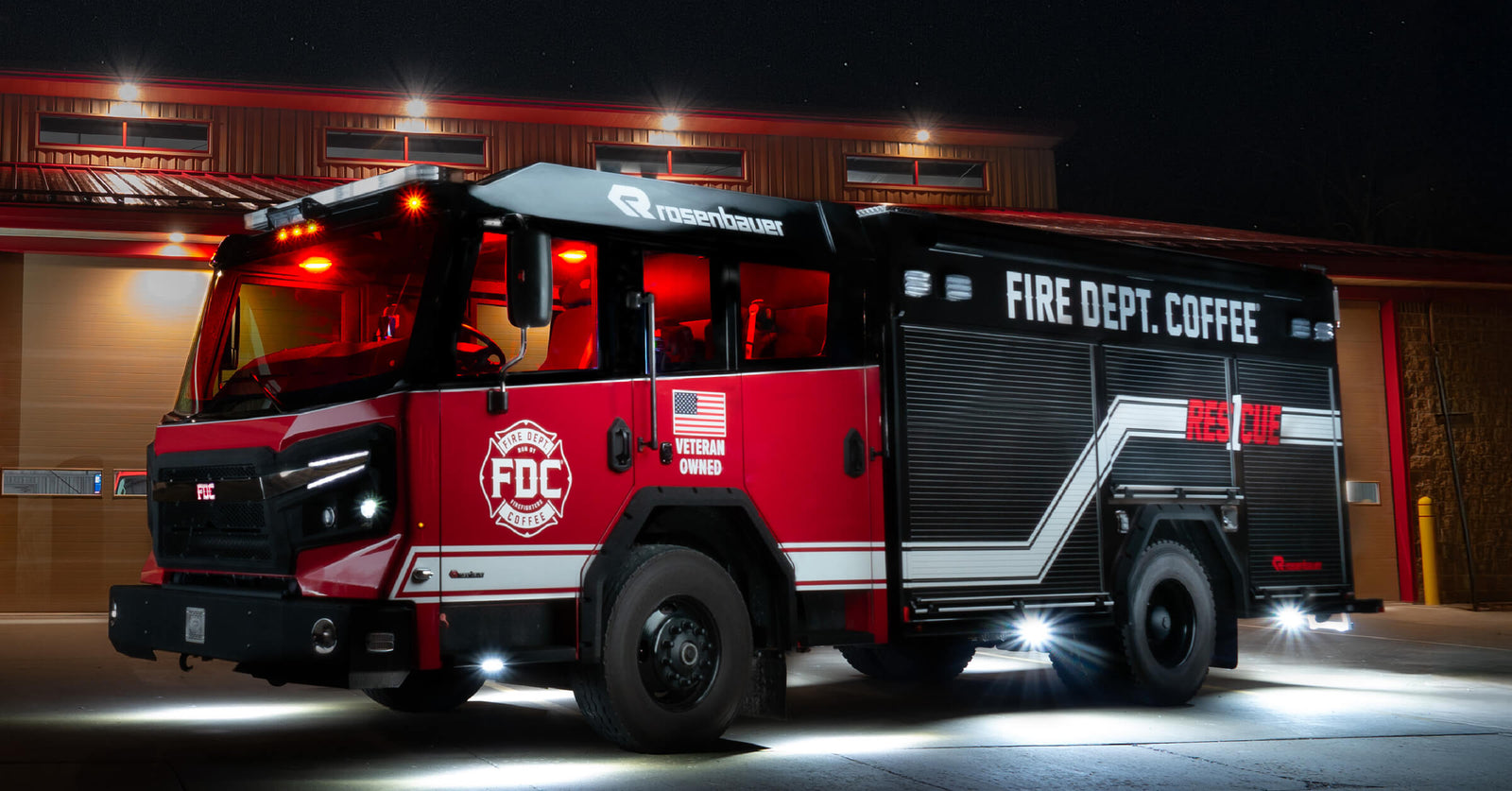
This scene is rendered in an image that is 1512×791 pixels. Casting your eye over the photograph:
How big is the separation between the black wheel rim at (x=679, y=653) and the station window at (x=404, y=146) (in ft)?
53.2

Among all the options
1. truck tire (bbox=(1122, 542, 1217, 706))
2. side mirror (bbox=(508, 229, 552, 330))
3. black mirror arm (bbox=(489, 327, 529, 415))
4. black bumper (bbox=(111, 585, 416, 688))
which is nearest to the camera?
black bumper (bbox=(111, 585, 416, 688))

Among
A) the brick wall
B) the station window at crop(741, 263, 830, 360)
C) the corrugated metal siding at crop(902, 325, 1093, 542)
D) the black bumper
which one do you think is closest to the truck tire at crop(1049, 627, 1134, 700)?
the corrugated metal siding at crop(902, 325, 1093, 542)

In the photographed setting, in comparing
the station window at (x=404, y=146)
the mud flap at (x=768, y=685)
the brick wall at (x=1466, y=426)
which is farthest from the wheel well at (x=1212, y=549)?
the station window at (x=404, y=146)

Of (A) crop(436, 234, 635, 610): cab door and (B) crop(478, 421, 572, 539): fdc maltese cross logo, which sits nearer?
(A) crop(436, 234, 635, 610): cab door

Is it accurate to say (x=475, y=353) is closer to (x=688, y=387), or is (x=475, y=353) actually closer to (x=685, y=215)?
(x=688, y=387)

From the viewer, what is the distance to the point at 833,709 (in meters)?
10.1

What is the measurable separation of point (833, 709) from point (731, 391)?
3087 mm

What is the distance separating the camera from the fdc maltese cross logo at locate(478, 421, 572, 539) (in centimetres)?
709

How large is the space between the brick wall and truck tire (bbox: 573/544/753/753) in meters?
15.9

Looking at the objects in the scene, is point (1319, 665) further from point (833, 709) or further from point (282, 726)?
point (282, 726)

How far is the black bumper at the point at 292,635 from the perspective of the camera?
21.7 ft

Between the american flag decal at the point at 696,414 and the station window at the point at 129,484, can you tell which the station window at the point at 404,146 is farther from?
the american flag decal at the point at 696,414

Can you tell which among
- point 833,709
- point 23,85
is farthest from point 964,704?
point 23,85

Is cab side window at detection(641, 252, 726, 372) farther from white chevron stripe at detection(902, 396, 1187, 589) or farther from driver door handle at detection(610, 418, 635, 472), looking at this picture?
white chevron stripe at detection(902, 396, 1187, 589)
